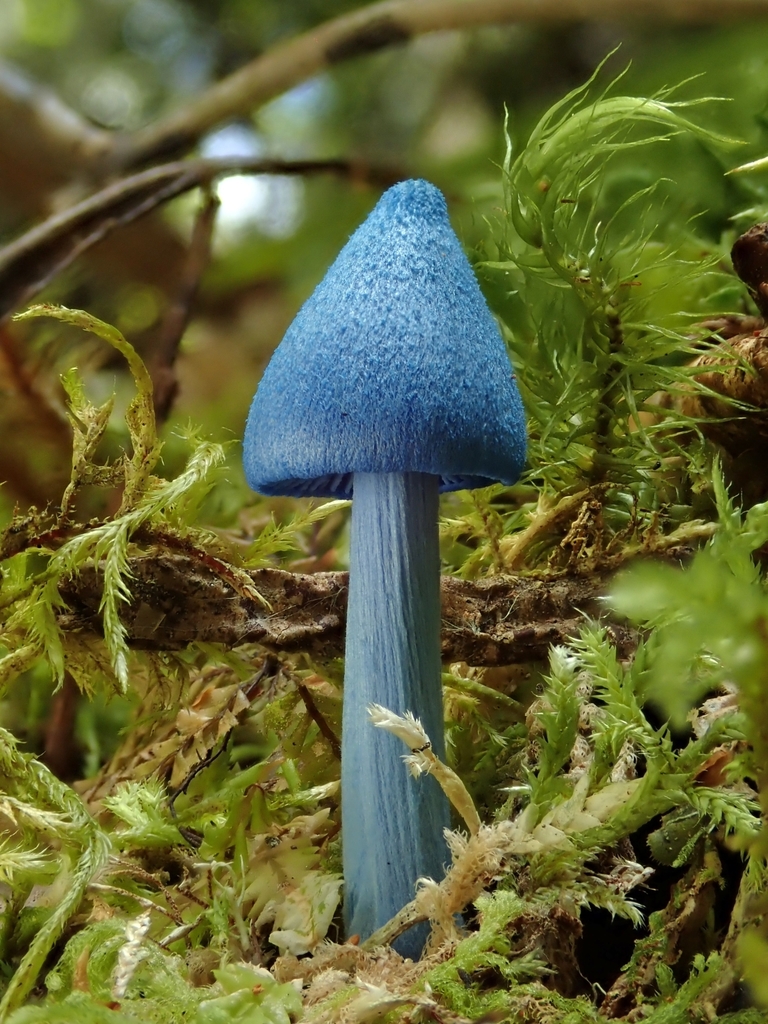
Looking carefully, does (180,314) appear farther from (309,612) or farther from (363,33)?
(309,612)

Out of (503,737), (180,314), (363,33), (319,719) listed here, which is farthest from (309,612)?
(363,33)

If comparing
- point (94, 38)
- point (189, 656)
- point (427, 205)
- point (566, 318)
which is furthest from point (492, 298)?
point (94, 38)

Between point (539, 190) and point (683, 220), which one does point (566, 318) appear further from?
point (683, 220)

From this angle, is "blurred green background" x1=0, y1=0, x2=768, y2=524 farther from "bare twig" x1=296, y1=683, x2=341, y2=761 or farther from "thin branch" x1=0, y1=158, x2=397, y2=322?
"bare twig" x1=296, y1=683, x2=341, y2=761

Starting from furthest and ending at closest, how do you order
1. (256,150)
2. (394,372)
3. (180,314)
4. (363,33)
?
(256,150) → (363,33) → (180,314) → (394,372)

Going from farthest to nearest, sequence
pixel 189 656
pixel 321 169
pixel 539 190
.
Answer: pixel 321 169, pixel 189 656, pixel 539 190

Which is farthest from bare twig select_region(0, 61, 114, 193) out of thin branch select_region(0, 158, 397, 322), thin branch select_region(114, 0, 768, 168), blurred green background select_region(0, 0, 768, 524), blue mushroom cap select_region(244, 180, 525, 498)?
blue mushroom cap select_region(244, 180, 525, 498)
